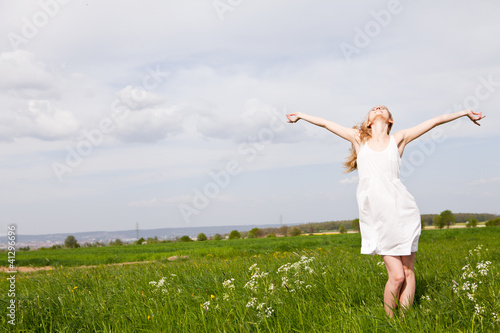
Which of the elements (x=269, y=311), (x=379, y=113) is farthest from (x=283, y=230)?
(x=269, y=311)

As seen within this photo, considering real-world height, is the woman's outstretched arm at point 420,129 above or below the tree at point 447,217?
above

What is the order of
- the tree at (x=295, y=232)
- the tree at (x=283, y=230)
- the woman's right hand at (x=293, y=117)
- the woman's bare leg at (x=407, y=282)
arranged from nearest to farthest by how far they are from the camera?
the woman's bare leg at (x=407, y=282), the woman's right hand at (x=293, y=117), the tree at (x=295, y=232), the tree at (x=283, y=230)

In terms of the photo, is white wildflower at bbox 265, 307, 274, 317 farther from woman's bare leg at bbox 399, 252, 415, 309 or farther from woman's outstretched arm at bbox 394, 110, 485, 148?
woman's outstretched arm at bbox 394, 110, 485, 148

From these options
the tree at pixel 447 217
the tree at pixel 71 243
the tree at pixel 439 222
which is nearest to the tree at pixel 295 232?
the tree at pixel 439 222

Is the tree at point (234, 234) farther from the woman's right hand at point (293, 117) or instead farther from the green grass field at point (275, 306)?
the woman's right hand at point (293, 117)

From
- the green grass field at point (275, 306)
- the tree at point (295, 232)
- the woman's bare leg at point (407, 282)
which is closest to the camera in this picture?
the green grass field at point (275, 306)

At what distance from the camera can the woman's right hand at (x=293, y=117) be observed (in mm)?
4961

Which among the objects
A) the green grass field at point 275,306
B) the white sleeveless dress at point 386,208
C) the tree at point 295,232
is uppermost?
the white sleeveless dress at point 386,208

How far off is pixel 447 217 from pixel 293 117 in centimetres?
5971

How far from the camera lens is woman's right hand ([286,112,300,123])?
496 centimetres

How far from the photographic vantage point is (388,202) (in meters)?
4.12

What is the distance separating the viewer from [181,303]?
4.75m

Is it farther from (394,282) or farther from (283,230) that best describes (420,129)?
(283,230)

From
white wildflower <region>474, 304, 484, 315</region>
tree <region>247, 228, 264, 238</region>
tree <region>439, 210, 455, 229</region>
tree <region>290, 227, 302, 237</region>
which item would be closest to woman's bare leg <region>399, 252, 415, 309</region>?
white wildflower <region>474, 304, 484, 315</region>
